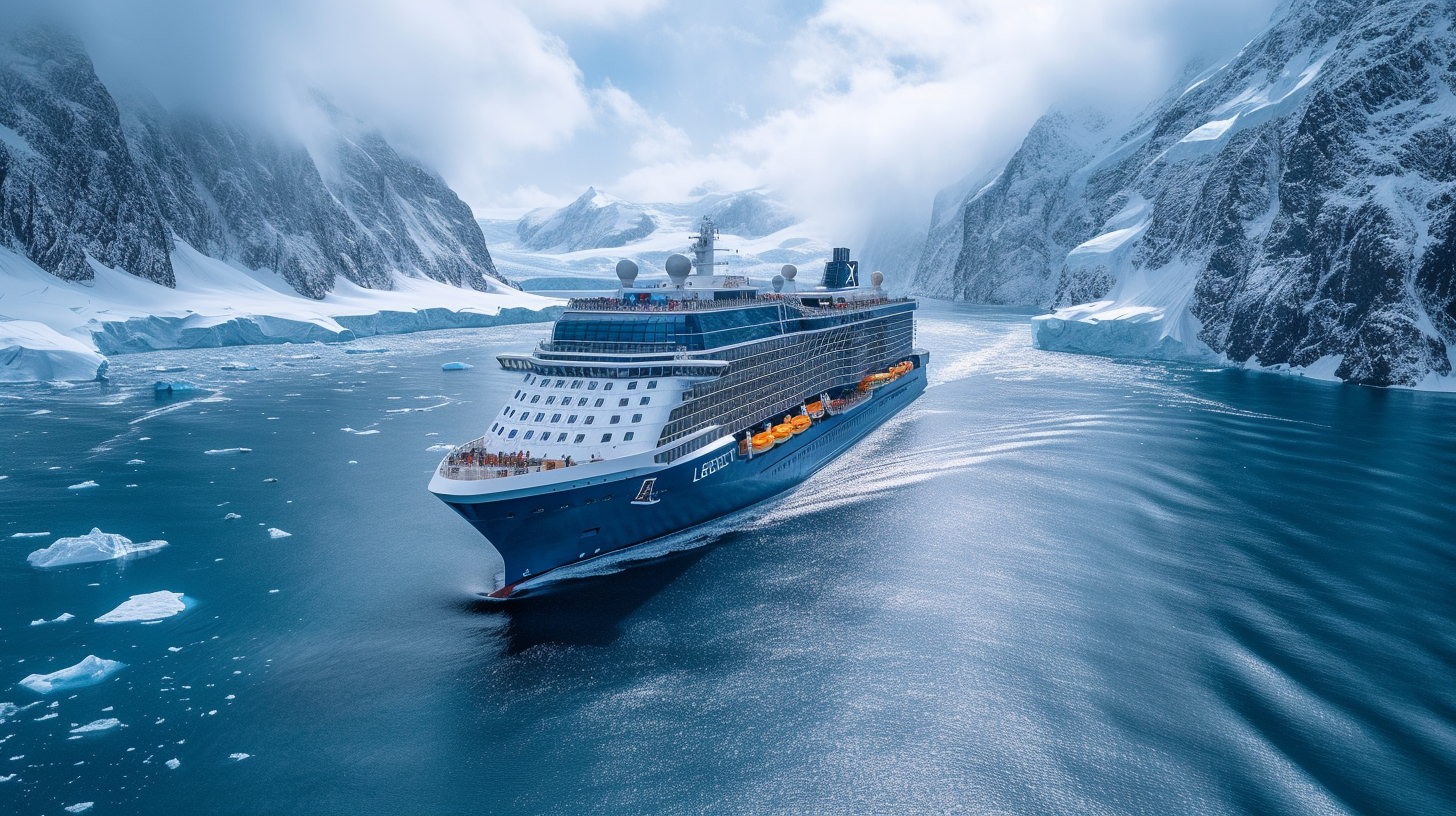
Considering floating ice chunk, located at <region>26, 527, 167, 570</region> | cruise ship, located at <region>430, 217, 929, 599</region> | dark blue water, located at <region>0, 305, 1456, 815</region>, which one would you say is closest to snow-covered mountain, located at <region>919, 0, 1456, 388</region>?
dark blue water, located at <region>0, 305, 1456, 815</region>

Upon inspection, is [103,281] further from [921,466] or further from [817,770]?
[817,770]

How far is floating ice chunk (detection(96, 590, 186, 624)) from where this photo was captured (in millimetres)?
22906

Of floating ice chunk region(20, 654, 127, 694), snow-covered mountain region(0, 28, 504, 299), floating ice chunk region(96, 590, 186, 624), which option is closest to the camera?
floating ice chunk region(20, 654, 127, 694)

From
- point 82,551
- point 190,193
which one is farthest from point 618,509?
point 190,193

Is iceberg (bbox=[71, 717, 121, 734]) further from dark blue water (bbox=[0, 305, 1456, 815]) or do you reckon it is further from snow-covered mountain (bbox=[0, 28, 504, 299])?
snow-covered mountain (bbox=[0, 28, 504, 299])

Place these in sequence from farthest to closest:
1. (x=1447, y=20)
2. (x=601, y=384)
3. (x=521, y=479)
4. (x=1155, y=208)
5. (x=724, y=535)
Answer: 1. (x=1155, y=208)
2. (x=1447, y=20)
3. (x=724, y=535)
4. (x=601, y=384)
5. (x=521, y=479)

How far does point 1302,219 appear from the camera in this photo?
74.4m

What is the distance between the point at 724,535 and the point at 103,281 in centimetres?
9657

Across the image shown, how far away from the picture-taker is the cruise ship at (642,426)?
24.4m

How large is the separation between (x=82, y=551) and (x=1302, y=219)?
96.2 metres

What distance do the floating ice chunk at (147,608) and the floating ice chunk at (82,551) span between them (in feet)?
15.3

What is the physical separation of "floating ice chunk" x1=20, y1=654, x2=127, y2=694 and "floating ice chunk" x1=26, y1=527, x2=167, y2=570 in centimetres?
882

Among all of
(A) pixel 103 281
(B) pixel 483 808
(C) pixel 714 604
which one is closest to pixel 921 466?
(C) pixel 714 604

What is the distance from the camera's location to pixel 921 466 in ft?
133
